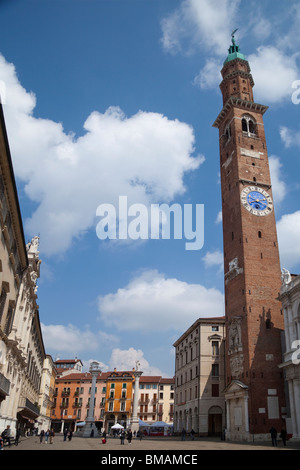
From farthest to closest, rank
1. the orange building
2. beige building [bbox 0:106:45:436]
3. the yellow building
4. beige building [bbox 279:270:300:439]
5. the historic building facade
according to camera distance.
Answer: the orange building → the historic building facade → the yellow building → beige building [bbox 279:270:300:439] → beige building [bbox 0:106:45:436]

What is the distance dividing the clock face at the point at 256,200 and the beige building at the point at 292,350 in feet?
33.6

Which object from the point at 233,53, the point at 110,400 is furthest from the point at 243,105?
the point at 110,400

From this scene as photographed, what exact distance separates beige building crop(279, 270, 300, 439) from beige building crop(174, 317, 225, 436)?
18.2m

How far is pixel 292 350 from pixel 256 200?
18258 mm

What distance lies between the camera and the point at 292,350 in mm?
32312

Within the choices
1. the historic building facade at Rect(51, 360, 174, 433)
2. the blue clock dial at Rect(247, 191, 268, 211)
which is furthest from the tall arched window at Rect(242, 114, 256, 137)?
the historic building facade at Rect(51, 360, 174, 433)

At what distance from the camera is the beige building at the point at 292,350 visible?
102 ft

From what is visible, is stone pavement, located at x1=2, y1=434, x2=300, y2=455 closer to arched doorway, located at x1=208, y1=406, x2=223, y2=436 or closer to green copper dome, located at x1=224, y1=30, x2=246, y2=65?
arched doorway, located at x1=208, y1=406, x2=223, y2=436

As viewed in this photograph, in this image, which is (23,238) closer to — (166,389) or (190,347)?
(190,347)

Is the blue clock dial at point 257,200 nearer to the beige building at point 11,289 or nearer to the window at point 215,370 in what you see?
the window at point 215,370

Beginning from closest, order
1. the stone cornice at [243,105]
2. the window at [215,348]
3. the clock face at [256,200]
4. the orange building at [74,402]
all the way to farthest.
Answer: the clock face at [256,200] → the stone cornice at [243,105] → the window at [215,348] → the orange building at [74,402]

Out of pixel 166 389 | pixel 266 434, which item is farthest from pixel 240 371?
pixel 166 389

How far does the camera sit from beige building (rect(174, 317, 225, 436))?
50.8 metres

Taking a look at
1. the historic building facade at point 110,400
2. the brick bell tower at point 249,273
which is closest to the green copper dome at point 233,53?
the brick bell tower at point 249,273
